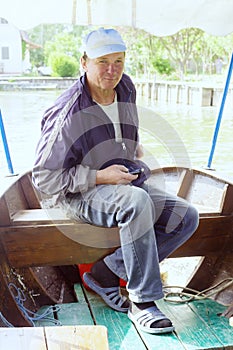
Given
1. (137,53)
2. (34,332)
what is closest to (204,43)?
(137,53)

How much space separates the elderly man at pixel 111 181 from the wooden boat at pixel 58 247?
0.10m

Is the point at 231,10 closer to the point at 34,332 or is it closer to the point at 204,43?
the point at 34,332

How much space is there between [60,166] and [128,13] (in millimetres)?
1342

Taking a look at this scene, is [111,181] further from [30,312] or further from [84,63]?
[30,312]

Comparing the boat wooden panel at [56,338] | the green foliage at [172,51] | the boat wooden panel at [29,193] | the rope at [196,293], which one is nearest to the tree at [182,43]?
the green foliage at [172,51]

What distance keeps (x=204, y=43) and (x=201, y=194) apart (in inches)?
1097

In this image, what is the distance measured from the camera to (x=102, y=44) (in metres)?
2.51

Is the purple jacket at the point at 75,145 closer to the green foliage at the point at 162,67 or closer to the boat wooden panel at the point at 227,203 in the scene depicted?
the boat wooden panel at the point at 227,203

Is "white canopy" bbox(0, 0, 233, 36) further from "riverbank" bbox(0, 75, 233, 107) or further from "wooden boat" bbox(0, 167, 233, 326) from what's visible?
"riverbank" bbox(0, 75, 233, 107)

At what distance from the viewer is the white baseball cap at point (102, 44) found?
2502 millimetres

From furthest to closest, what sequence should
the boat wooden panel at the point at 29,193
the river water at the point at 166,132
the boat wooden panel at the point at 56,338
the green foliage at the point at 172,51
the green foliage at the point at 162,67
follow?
the green foliage at the point at 162,67 < the green foliage at the point at 172,51 < the river water at the point at 166,132 < the boat wooden panel at the point at 29,193 < the boat wooden panel at the point at 56,338

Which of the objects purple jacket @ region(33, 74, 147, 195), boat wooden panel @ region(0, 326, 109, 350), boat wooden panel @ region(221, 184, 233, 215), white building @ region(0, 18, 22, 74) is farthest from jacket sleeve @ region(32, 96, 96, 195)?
white building @ region(0, 18, 22, 74)

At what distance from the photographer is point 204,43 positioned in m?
29.9

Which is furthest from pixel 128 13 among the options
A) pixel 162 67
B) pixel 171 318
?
pixel 162 67
